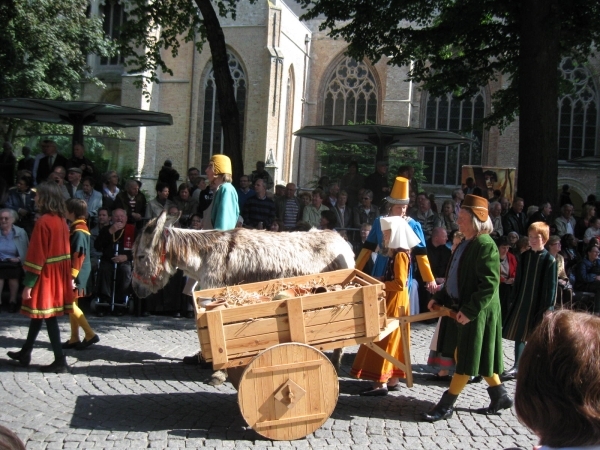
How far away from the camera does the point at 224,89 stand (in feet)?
50.2

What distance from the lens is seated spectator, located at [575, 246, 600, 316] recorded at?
12.9 meters

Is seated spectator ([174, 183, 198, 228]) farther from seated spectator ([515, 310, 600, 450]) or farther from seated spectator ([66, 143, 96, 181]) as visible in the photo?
seated spectator ([515, 310, 600, 450])

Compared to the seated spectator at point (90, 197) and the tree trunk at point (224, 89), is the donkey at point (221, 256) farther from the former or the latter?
the tree trunk at point (224, 89)

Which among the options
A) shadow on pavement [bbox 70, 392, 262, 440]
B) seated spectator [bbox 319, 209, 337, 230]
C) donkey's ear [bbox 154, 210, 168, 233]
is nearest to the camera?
shadow on pavement [bbox 70, 392, 262, 440]

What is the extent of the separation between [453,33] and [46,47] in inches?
645

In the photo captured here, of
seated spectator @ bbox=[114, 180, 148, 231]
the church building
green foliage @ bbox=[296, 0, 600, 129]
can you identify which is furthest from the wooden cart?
the church building

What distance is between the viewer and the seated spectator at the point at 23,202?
1232cm

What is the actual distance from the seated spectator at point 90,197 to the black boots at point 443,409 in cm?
809

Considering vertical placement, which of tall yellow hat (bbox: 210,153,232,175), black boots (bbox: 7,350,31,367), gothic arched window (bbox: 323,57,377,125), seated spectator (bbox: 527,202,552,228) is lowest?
black boots (bbox: 7,350,31,367)

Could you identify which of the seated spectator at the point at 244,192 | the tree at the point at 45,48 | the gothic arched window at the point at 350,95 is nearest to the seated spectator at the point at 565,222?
the seated spectator at the point at 244,192

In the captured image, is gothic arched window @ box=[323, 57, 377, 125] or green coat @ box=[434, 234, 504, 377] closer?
green coat @ box=[434, 234, 504, 377]

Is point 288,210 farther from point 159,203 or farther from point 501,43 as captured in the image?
point 501,43

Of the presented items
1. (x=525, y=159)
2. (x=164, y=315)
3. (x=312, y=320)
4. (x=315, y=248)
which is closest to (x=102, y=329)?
(x=164, y=315)

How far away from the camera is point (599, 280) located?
12711 millimetres
